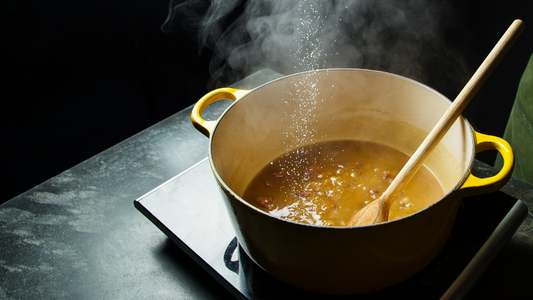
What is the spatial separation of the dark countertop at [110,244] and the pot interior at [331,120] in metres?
0.15

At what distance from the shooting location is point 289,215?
648mm

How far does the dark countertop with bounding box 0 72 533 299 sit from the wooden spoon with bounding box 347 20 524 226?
0.19 meters

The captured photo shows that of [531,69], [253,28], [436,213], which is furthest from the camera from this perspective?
[253,28]

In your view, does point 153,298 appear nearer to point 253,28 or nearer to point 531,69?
point 253,28

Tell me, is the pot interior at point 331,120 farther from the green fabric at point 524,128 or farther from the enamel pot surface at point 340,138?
the green fabric at point 524,128

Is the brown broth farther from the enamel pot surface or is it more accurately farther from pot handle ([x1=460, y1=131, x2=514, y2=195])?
pot handle ([x1=460, y1=131, x2=514, y2=195])

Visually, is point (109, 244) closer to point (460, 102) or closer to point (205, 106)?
point (205, 106)

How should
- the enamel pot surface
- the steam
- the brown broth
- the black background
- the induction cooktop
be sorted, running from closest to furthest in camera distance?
the enamel pot surface → the induction cooktop → the brown broth → the steam → the black background

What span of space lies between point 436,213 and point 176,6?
1685 millimetres

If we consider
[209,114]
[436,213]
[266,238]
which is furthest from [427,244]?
[209,114]

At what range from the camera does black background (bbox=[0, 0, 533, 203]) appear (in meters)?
1.34

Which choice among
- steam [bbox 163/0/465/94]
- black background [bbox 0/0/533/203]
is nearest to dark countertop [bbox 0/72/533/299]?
steam [bbox 163/0/465/94]

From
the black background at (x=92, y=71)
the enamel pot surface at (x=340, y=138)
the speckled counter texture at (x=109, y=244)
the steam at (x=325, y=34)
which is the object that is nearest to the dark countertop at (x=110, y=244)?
the speckled counter texture at (x=109, y=244)

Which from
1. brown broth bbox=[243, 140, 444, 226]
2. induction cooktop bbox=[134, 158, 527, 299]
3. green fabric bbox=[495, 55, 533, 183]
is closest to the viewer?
induction cooktop bbox=[134, 158, 527, 299]
